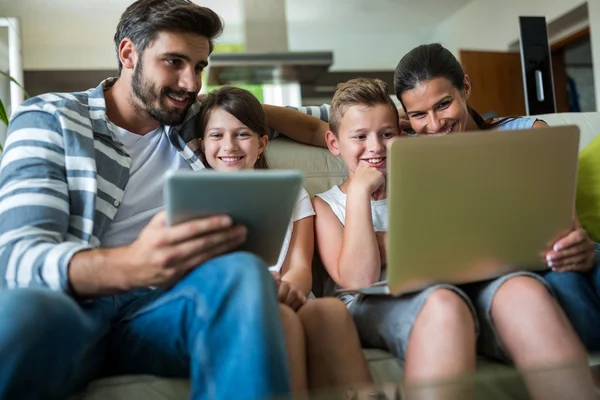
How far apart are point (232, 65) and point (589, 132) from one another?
3176 mm

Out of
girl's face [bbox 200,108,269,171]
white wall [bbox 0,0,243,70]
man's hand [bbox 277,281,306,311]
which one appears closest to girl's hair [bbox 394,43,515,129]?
girl's face [bbox 200,108,269,171]

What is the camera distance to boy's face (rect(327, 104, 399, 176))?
4.42 ft

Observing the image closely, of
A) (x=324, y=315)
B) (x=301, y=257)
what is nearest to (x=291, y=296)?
(x=324, y=315)

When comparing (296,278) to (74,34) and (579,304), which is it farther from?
(74,34)

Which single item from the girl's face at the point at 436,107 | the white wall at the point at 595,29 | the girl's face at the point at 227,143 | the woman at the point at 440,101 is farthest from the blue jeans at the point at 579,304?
the white wall at the point at 595,29

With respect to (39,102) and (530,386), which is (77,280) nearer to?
(39,102)

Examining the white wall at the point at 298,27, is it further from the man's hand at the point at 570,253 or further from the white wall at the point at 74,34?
the man's hand at the point at 570,253

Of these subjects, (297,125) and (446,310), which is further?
(297,125)

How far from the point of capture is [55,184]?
1.04 metres

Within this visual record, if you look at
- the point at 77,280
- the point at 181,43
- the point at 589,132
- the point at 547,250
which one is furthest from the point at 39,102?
the point at 589,132

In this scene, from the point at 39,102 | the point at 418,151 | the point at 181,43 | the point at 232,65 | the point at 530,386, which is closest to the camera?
the point at 530,386

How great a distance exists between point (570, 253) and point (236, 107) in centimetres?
77

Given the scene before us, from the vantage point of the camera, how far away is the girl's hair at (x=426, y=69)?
1396mm

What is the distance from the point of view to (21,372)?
0.74 meters
